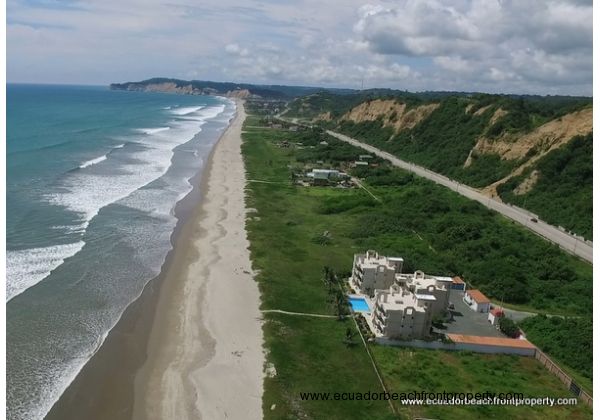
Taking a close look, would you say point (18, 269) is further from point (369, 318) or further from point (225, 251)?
point (369, 318)

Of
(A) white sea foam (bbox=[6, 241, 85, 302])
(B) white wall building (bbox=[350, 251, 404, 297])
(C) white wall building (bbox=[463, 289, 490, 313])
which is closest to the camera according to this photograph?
(A) white sea foam (bbox=[6, 241, 85, 302])

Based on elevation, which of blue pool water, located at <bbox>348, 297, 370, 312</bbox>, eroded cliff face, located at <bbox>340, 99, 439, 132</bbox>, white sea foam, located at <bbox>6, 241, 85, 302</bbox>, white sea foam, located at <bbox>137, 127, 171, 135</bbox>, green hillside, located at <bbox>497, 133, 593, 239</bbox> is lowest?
blue pool water, located at <bbox>348, 297, 370, 312</bbox>

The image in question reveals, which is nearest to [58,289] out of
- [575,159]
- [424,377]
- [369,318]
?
[369,318]

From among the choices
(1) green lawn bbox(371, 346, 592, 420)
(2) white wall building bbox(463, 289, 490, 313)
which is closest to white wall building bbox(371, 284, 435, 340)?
(1) green lawn bbox(371, 346, 592, 420)

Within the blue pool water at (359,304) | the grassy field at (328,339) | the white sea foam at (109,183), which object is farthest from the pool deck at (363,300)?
the white sea foam at (109,183)

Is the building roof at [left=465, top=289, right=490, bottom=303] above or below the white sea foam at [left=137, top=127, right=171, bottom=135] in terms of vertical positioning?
below

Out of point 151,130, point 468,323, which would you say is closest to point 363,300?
point 468,323

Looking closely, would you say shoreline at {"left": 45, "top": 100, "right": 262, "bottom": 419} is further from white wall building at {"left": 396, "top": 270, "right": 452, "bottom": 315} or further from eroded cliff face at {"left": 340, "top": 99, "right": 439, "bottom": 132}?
eroded cliff face at {"left": 340, "top": 99, "right": 439, "bottom": 132}

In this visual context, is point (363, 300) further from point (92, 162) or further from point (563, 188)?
point (92, 162)
